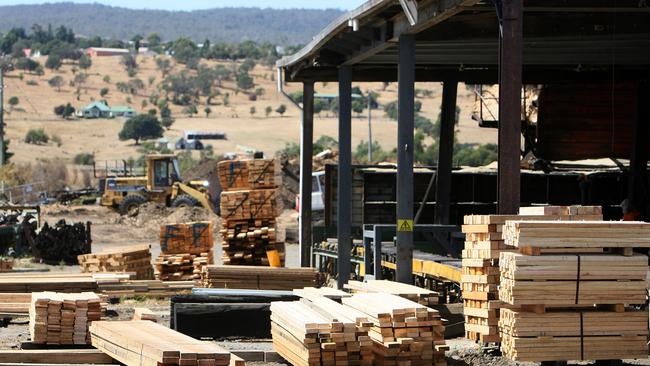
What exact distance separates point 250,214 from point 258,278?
434cm

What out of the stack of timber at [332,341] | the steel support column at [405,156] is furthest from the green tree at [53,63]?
the stack of timber at [332,341]

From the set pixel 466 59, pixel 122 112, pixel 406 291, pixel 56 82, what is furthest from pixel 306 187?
pixel 56 82

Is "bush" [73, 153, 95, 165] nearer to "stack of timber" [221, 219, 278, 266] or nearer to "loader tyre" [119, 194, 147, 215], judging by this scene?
"loader tyre" [119, 194, 147, 215]

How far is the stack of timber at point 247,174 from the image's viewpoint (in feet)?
95.0

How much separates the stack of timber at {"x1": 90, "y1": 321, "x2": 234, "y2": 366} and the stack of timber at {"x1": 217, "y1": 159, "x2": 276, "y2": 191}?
12132 mm

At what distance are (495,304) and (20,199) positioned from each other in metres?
44.8

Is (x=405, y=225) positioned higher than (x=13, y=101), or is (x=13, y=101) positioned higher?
(x=13, y=101)

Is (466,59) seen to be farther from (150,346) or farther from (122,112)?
(122,112)

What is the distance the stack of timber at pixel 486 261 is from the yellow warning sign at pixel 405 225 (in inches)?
Result: 187

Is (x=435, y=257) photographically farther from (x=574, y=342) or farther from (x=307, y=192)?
(x=574, y=342)

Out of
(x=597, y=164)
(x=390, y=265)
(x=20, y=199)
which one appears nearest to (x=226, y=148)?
(x=20, y=199)

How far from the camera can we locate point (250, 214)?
95.1 feet

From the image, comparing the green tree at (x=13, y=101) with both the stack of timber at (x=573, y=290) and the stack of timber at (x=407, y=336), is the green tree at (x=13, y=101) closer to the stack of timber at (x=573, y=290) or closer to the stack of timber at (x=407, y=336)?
the stack of timber at (x=407, y=336)

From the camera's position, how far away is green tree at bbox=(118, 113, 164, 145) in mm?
106562
